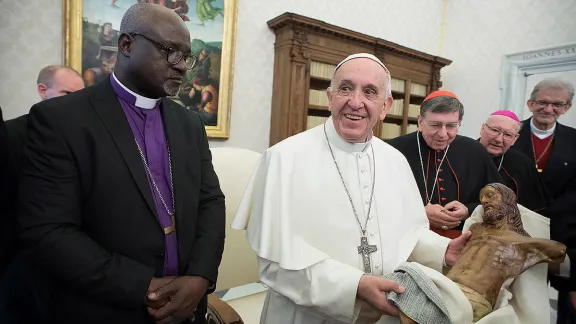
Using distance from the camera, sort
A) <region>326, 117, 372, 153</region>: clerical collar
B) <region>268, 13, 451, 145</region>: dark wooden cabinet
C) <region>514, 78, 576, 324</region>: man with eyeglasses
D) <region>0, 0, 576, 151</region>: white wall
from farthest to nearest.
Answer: <region>268, 13, 451, 145</region>: dark wooden cabinet
<region>0, 0, 576, 151</region>: white wall
<region>514, 78, 576, 324</region>: man with eyeglasses
<region>326, 117, 372, 153</region>: clerical collar

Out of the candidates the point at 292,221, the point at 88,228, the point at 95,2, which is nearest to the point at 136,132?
the point at 88,228

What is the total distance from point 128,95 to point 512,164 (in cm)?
276

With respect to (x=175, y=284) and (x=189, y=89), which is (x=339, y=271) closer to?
(x=175, y=284)

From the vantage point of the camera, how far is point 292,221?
5.19 feet

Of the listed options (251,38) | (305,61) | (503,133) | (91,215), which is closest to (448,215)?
(503,133)

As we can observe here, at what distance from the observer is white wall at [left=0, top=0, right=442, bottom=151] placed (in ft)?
11.7

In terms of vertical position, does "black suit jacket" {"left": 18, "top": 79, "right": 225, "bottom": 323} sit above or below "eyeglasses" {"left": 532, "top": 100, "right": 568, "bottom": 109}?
below

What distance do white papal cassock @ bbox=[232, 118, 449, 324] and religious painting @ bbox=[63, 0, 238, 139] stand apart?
3031 mm

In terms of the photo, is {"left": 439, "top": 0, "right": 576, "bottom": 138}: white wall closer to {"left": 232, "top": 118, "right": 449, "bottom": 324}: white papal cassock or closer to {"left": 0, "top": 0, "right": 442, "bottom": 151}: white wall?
{"left": 0, "top": 0, "right": 442, "bottom": 151}: white wall

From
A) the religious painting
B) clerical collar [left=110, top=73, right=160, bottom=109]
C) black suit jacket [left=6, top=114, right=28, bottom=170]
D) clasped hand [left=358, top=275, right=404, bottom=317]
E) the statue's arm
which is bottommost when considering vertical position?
clasped hand [left=358, top=275, right=404, bottom=317]

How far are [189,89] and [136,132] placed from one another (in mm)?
3253

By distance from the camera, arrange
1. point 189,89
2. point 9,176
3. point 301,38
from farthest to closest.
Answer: point 301,38
point 189,89
point 9,176

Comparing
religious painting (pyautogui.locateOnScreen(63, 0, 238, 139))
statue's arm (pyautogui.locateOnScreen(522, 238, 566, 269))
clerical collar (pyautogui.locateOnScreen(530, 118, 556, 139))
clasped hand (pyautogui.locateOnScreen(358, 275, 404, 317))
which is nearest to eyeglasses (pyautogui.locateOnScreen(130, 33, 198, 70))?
clasped hand (pyautogui.locateOnScreen(358, 275, 404, 317))

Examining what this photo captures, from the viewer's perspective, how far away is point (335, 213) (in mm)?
1645
